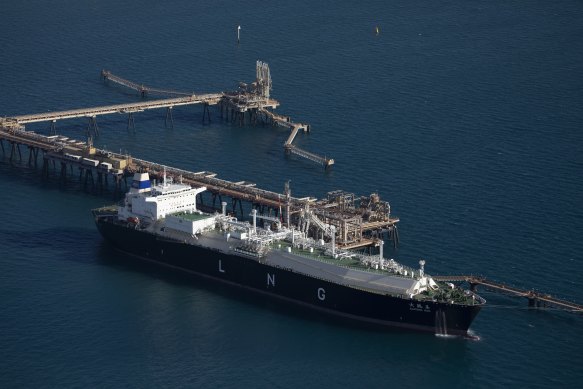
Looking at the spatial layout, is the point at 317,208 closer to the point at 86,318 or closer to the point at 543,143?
the point at 86,318

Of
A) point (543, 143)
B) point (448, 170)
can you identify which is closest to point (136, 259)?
point (448, 170)

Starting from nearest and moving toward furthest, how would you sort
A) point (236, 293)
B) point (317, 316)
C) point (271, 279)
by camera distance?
point (317, 316) → point (271, 279) → point (236, 293)

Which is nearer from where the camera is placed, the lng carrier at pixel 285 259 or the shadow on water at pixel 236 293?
the lng carrier at pixel 285 259

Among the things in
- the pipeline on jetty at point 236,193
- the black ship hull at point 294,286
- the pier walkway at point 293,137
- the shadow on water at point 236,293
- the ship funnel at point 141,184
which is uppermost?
the pier walkway at point 293,137

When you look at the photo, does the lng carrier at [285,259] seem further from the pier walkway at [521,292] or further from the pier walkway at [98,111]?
the pier walkway at [98,111]

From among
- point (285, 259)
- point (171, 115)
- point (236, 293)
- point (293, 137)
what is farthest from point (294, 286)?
point (171, 115)

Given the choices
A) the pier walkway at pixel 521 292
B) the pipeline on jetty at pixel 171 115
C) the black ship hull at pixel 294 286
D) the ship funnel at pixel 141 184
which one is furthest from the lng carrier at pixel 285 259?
the pipeline on jetty at pixel 171 115

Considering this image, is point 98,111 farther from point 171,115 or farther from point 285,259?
point 285,259
